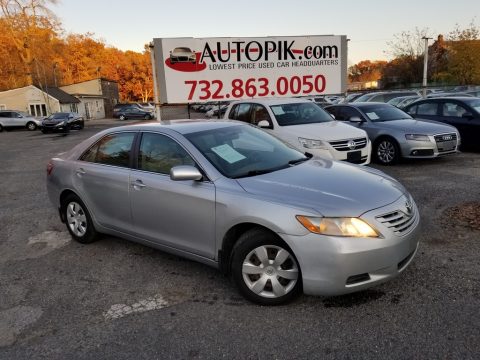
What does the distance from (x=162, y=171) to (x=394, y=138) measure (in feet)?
21.9

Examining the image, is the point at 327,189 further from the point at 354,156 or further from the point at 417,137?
the point at 417,137

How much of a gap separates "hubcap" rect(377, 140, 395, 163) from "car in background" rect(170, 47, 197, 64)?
5372mm

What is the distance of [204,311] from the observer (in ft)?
11.3

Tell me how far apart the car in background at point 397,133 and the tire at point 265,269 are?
264 inches

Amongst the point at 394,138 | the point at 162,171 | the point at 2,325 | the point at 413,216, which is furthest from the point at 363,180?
the point at 394,138

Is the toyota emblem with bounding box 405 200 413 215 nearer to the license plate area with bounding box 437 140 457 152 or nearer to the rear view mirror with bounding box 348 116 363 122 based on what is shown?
the license plate area with bounding box 437 140 457 152

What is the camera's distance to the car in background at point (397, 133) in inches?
350

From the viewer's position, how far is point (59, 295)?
3885 millimetres

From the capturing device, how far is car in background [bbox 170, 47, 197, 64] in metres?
11.0

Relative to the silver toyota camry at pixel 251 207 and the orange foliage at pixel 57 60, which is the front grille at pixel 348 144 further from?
the orange foliage at pixel 57 60

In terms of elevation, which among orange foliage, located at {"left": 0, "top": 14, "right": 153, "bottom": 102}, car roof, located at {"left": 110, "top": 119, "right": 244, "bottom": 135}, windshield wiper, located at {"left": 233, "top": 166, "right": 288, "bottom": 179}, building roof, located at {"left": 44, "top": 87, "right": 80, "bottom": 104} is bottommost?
windshield wiper, located at {"left": 233, "top": 166, "right": 288, "bottom": 179}

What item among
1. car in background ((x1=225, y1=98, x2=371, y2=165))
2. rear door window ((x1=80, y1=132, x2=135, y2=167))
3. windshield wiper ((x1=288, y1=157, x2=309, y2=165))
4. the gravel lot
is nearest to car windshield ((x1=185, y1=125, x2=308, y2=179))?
windshield wiper ((x1=288, y1=157, x2=309, y2=165))

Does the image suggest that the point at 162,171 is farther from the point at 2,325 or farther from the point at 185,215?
the point at 2,325

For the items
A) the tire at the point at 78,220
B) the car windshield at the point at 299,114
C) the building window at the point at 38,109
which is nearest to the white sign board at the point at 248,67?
the car windshield at the point at 299,114
